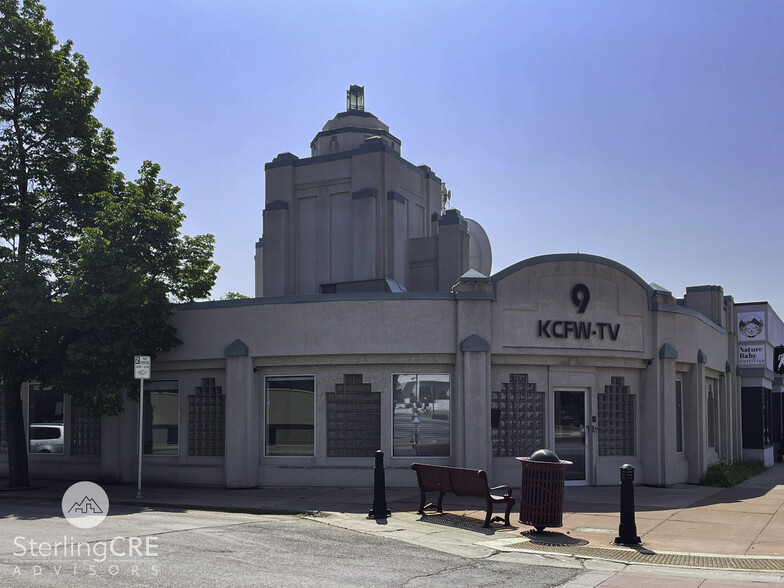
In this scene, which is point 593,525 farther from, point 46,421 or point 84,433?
point 46,421

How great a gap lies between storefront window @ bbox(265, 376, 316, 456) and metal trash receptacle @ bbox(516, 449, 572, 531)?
6.81 m

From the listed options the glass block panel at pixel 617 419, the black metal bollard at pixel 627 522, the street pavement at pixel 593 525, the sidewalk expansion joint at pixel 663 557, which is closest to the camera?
the street pavement at pixel 593 525

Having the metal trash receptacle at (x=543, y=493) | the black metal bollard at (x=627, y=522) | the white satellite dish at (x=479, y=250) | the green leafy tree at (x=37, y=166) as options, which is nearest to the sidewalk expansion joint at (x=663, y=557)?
the black metal bollard at (x=627, y=522)

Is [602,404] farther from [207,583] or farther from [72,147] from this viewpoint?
[72,147]

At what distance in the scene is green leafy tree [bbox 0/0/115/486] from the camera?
18.6 m

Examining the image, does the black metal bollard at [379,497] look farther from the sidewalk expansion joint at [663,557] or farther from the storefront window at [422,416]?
the storefront window at [422,416]

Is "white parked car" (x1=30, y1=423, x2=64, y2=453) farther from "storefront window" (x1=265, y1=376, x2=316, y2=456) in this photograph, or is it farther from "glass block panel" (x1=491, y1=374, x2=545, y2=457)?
"glass block panel" (x1=491, y1=374, x2=545, y2=457)

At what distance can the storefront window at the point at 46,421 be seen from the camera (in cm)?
2106

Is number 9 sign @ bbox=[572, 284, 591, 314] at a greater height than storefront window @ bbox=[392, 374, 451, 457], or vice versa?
number 9 sign @ bbox=[572, 284, 591, 314]

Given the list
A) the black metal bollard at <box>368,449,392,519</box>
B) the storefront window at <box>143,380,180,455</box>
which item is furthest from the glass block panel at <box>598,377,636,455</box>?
the storefront window at <box>143,380,180,455</box>

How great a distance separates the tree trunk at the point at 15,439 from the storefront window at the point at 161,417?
2.72 m

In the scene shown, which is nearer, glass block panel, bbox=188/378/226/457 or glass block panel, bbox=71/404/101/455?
glass block panel, bbox=188/378/226/457

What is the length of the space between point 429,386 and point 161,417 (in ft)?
21.8

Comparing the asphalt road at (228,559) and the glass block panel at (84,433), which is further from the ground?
the glass block panel at (84,433)
